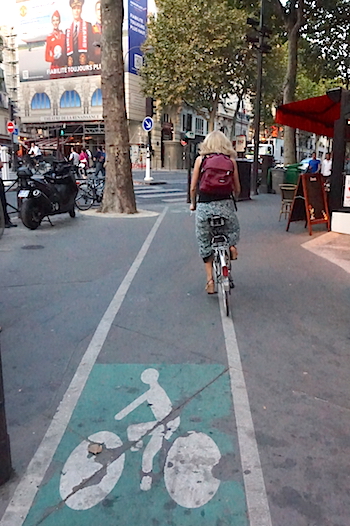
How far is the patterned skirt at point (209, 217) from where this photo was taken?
→ 17.2 feet

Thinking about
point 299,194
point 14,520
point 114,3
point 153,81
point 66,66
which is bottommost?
point 14,520

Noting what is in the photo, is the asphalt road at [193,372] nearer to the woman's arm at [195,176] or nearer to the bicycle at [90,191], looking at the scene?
the woman's arm at [195,176]

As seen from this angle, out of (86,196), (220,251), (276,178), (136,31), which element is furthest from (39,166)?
(136,31)

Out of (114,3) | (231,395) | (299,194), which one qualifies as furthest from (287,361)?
(114,3)

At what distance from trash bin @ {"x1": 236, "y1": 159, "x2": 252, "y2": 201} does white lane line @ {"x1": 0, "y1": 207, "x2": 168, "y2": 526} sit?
1149 centimetres

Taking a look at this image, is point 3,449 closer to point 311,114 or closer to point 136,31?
point 311,114

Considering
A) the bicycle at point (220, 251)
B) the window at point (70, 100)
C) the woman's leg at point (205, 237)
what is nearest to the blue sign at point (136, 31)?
the window at point (70, 100)

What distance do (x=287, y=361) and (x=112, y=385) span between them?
1432 millimetres

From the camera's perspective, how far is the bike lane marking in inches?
90.3

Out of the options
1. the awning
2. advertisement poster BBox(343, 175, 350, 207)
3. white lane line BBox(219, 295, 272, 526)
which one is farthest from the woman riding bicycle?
the awning

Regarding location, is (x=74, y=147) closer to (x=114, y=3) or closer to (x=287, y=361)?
(x=114, y=3)

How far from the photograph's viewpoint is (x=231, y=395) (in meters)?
3.39

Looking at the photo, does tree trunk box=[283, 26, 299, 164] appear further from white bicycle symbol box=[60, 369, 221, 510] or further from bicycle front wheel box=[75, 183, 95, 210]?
white bicycle symbol box=[60, 369, 221, 510]

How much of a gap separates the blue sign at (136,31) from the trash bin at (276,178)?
27.2m
